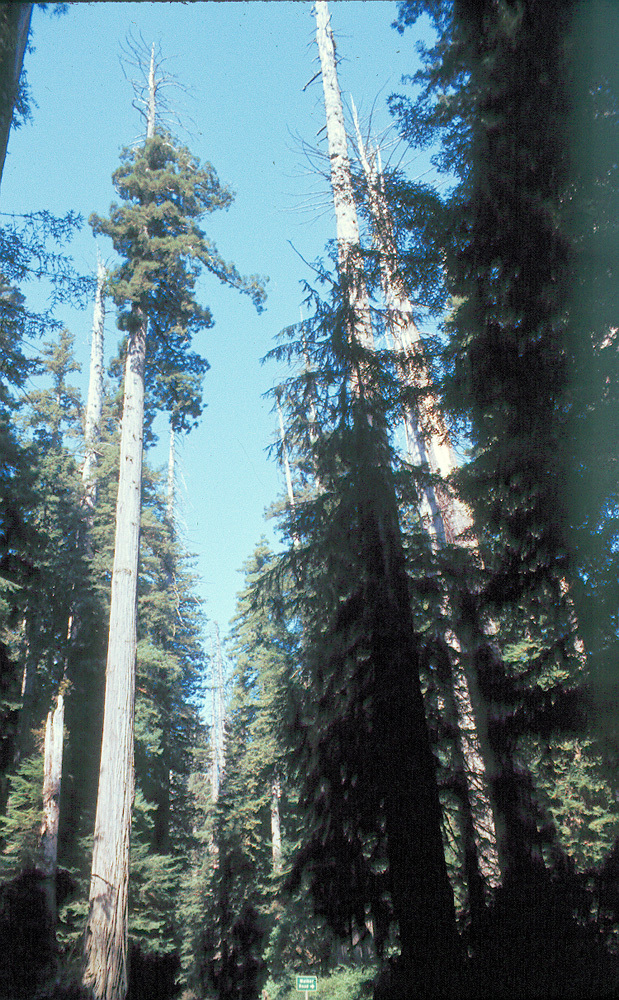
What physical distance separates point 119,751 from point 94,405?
1300 centimetres

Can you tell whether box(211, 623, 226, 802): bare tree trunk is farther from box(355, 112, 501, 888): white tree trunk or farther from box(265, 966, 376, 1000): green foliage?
box(355, 112, 501, 888): white tree trunk

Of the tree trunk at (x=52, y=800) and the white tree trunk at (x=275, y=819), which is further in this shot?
the white tree trunk at (x=275, y=819)

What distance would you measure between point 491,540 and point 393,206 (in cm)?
396

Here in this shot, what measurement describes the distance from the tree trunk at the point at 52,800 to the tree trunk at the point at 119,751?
5.27 m

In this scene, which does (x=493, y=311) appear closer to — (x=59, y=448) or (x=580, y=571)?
(x=580, y=571)

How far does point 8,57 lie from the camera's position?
462 cm

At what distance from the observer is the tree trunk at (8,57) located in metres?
4.48

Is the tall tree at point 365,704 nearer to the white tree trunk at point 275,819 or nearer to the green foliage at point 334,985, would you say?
the green foliage at point 334,985

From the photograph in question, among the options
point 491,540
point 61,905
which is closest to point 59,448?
point 61,905

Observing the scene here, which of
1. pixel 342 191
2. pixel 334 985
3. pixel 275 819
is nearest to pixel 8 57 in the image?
pixel 342 191

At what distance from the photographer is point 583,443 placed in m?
4.79

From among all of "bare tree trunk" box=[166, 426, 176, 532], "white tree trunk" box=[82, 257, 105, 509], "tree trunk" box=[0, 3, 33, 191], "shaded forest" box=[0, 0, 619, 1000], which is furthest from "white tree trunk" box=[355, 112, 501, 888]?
"bare tree trunk" box=[166, 426, 176, 532]

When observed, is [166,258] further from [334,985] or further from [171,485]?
[334,985]

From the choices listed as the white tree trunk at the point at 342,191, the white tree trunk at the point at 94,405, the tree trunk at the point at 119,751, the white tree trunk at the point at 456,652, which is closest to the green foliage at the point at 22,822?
the tree trunk at the point at 119,751
